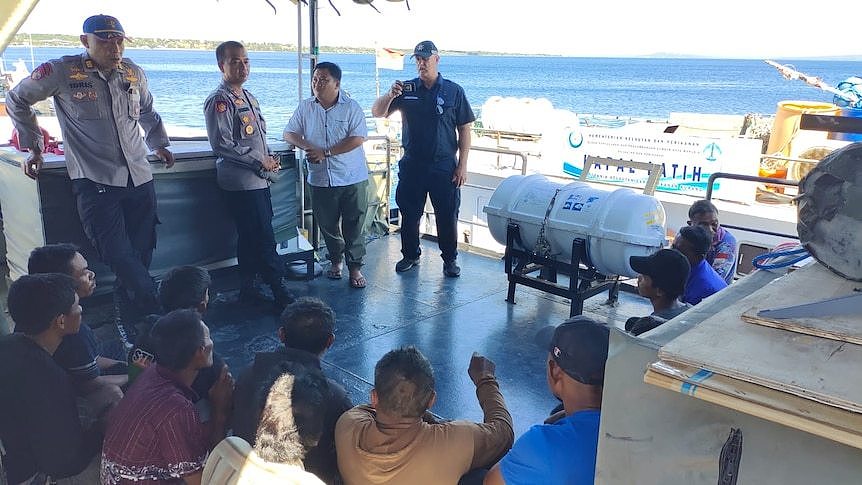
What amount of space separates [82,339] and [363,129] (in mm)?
2981

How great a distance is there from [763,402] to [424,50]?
460cm

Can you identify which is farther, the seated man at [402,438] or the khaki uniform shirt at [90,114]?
the khaki uniform shirt at [90,114]

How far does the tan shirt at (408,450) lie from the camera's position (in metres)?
2.05

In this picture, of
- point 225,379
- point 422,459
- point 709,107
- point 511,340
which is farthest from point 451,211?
point 709,107

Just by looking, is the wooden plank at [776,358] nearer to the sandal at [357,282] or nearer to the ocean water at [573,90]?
the sandal at [357,282]

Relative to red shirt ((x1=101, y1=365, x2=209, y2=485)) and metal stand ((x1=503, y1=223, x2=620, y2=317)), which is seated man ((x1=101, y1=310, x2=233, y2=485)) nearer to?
red shirt ((x1=101, y1=365, x2=209, y2=485))

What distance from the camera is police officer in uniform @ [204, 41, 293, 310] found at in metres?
4.64

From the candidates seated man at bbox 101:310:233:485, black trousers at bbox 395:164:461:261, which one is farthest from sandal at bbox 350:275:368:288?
seated man at bbox 101:310:233:485

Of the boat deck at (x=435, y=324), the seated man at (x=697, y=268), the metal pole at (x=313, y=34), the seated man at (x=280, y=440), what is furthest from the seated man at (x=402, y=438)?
the metal pole at (x=313, y=34)

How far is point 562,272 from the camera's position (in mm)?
4980

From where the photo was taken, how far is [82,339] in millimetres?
2828

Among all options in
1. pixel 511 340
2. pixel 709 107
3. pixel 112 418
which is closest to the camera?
pixel 112 418

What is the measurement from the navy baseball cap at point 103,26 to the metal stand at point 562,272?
3027 millimetres

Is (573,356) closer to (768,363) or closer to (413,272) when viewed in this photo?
(768,363)
